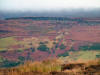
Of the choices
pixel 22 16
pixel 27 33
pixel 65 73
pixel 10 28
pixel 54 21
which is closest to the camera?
pixel 65 73

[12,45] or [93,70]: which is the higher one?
[93,70]

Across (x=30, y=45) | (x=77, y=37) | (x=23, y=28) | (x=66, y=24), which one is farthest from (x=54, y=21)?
(x=30, y=45)

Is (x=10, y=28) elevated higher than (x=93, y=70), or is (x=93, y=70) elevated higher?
(x=93, y=70)

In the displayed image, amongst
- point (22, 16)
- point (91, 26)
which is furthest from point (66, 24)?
point (22, 16)

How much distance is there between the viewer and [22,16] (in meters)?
171

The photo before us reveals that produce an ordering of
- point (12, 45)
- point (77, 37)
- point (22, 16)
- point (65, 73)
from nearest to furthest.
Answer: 1. point (65, 73)
2. point (12, 45)
3. point (77, 37)
4. point (22, 16)

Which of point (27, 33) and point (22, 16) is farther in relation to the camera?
point (22, 16)

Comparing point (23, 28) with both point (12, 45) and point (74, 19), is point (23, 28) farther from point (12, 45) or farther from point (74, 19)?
point (12, 45)

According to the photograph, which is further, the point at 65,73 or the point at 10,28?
the point at 10,28

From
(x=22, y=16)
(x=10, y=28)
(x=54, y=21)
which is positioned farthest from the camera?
(x=22, y=16)

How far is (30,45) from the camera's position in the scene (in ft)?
327

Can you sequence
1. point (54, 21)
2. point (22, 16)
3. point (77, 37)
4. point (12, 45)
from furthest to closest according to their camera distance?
1. point (22, 16)
2. point (54, 21)
3. point (77, 37)
4. point (12, 45)

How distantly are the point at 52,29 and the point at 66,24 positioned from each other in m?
14.3

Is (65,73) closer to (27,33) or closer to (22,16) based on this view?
(27,33)
